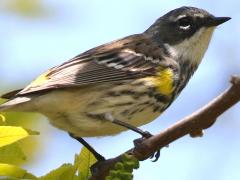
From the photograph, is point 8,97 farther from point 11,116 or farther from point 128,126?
point 128,126

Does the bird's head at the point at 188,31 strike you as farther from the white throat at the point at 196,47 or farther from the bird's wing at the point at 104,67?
the bird's wing at the point at 104,67

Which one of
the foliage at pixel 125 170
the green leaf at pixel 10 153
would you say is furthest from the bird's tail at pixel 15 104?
the foliage at pixel 125 170

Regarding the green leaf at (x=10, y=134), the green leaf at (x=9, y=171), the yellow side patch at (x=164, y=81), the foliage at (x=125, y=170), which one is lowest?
the yellow side patch at (x=164, y=81)

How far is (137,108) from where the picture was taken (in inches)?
172

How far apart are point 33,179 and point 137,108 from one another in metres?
1.92

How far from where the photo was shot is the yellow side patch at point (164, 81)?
4.55 metres

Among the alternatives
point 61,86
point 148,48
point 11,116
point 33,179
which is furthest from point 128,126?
point 33,179

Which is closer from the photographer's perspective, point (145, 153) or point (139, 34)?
point (145, 153)

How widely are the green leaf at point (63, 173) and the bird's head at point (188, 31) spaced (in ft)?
8.48

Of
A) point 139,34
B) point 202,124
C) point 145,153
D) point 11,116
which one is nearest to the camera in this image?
point 202,124

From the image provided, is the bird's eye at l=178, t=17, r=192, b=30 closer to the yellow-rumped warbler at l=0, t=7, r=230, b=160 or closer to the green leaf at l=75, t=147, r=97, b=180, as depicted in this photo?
the yellow-rumped warbler at l=0, t=7, r=230, b=160

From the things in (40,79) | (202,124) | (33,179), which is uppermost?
(202,124)

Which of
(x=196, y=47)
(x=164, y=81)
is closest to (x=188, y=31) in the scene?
(x=196, y=47)

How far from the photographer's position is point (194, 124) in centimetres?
244
